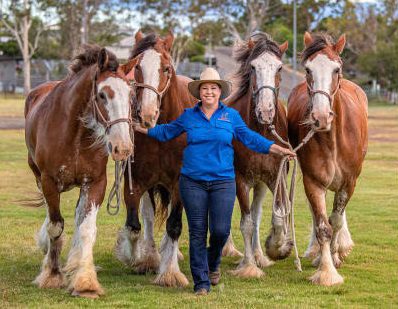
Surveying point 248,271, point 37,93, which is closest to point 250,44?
point 248,271

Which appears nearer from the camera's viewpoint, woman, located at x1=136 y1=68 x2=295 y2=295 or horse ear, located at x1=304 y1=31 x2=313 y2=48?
woman, located at x1=136 y1=68 x2=295 y2=295

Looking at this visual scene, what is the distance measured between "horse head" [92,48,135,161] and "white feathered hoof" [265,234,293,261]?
2424mm

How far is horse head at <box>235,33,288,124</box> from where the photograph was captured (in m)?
7.10

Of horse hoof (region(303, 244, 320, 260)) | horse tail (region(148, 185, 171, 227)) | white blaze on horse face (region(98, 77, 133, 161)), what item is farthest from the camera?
horse hoof (region(303, 244, 320, 260))

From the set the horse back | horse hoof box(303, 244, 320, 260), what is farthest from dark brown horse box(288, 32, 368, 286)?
the horse back

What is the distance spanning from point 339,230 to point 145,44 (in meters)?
2.95

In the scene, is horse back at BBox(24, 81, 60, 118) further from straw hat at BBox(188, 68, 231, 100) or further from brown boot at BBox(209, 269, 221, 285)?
brown boot at BBox(209, 269, 221, 285)

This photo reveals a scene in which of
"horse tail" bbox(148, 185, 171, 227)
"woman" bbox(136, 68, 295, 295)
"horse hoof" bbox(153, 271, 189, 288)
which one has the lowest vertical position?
"horse hoof" bbox(153, 271, 189, 288)

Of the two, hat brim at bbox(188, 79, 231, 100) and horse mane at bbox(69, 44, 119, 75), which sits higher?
horse mane at bbox(69, 44, 119, 75)

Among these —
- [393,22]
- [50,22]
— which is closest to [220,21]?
[50,22]

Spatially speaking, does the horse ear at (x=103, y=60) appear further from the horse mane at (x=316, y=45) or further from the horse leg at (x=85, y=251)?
the horse mane at (x=316, y=45)

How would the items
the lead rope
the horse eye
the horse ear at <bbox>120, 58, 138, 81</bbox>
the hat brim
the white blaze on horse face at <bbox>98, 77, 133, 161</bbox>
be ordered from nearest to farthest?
the white blaze on horse face at <bbox>98, 77, 133, 161</bbox>, the horse eye, the horse ear at <bbox>120, 58, 138, 81</bbox>, the hat brim, the lead rope

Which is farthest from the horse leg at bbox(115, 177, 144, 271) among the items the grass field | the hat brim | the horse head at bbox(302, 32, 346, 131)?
the horse head at bbox(302, 32, 346, 131)

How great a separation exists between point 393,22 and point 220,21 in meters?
23.7
